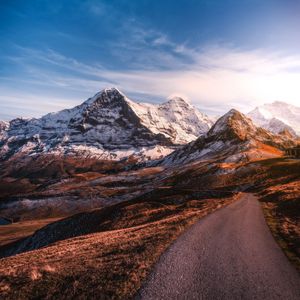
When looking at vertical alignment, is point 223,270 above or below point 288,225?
above

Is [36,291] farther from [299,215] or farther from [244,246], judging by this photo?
[299,215]

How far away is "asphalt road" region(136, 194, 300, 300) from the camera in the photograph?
12.7 m

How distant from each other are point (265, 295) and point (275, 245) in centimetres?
887

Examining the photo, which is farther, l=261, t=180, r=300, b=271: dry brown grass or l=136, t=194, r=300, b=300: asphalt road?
l=261, t=180, r=300, b=271: dry brown grass

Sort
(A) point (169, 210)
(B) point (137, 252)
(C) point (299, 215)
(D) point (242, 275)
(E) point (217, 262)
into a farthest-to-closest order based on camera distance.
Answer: (A) point (169, 210), (C) point (299, 215), (B) point (137, 252), (E) point (217, 262), (D) point (242, 275)

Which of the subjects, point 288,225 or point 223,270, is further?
point 288,225

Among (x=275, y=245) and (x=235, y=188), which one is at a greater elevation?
(x=275, y=245)

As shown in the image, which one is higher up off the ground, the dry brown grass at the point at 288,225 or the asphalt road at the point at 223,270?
the asphalt road at the point at 223,270

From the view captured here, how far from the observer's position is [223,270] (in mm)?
15094

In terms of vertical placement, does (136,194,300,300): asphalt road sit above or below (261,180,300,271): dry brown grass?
above

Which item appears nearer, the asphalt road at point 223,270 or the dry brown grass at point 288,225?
the asphalt road at point 223,270

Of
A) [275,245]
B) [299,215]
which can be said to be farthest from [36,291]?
[299,215]

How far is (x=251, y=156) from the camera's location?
520ft

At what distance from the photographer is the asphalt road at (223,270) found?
41.6 feet
